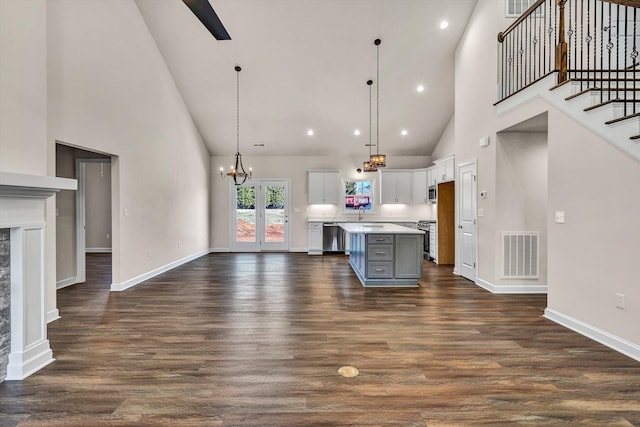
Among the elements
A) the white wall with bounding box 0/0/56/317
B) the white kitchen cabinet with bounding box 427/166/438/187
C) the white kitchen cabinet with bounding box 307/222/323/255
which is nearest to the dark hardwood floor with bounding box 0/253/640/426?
the white wall with bounding box 0/0/56/317

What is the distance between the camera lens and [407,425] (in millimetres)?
1828

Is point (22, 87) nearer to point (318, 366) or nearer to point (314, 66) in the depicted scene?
point (318, 366)

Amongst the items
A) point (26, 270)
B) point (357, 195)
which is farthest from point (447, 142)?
point (26, 270)

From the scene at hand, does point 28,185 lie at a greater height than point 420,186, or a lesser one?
lesser

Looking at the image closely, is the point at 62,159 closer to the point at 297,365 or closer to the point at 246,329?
the point at 246,329

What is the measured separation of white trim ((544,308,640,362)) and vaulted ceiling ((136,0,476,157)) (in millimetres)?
4902

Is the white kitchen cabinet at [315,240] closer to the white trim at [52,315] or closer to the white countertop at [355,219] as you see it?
the white countertop at [355,219]

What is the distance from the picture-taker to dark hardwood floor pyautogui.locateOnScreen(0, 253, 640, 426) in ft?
6.33

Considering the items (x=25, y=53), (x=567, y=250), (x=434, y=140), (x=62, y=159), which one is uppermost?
(x=434, y=140)

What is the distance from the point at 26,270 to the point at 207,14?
7.81 ft

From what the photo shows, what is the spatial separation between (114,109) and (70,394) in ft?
12.8

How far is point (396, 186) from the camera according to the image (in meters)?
9.00

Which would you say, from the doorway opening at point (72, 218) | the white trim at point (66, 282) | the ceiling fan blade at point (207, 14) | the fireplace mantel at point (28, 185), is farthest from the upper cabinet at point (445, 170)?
the white trim at point (66, 282)

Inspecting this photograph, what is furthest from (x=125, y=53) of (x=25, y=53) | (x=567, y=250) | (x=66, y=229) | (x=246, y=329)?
(x=567, y=250)
